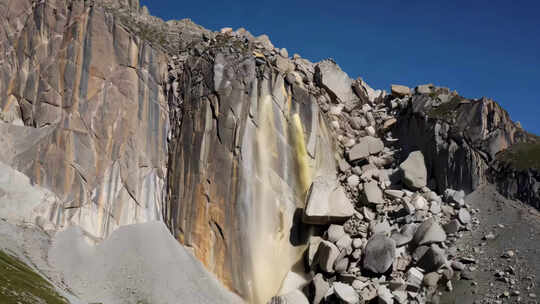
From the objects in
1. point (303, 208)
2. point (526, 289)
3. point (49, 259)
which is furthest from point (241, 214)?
point (526, 289)

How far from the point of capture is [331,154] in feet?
132

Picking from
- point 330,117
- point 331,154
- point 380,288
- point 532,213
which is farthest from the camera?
point 330,117

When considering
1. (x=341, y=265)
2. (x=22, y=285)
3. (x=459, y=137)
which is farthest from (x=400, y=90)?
(x=22, y=285)

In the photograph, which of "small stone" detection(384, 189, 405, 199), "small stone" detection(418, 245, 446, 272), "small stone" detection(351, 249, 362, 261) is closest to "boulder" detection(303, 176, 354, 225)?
"small stone" detection(351, 249, 362, 261)

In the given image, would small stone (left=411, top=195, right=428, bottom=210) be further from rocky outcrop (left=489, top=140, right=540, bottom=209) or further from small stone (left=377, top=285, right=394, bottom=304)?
small stone (left=377, top=285, right=394, bottom=304)

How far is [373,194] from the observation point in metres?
35.8

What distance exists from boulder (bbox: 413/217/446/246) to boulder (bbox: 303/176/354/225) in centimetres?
549

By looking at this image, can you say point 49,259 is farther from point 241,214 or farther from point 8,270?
point 241,214

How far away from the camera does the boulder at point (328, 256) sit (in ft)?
103

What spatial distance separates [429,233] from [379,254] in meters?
4.05

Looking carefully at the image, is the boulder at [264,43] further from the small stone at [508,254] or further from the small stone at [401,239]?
the small stone at [508,254]

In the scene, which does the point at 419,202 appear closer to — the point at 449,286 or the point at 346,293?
the point at 449,286

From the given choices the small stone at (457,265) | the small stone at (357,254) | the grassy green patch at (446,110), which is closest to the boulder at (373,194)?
the small stone at (357,254)

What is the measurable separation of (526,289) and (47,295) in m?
28.3
